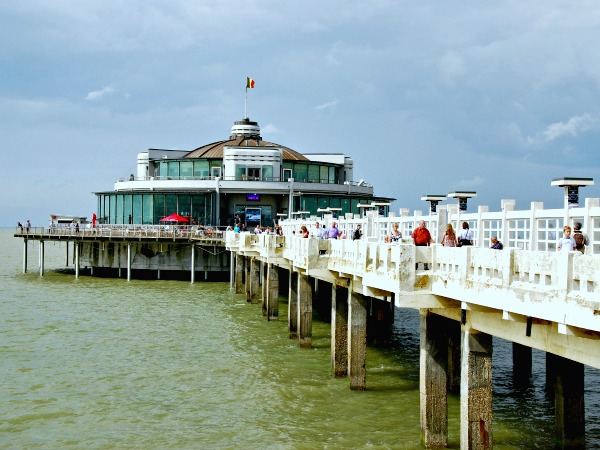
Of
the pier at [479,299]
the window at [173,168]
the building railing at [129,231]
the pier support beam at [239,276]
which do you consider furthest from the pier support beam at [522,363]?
the window at [173,168]

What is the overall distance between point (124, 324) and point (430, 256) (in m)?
23.2

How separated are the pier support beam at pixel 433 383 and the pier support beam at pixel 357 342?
5.05 meters

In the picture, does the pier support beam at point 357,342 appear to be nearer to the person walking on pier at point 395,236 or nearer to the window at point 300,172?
the person walking on pier at point 395,236

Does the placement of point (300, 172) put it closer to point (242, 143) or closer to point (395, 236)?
point (242, 143)

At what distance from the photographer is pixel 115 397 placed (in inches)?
867

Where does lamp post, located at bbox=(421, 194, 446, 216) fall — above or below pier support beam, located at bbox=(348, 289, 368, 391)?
above

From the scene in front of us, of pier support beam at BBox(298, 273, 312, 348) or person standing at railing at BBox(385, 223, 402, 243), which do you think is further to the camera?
pier support beam at BBox(298, 273, 312, 348)

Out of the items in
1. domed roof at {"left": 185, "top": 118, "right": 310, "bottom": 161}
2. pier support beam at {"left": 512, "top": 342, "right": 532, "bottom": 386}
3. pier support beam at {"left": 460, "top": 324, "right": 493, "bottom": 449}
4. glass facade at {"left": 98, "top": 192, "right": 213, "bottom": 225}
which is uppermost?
domed roof at {"left": 185, "top": 118, "right": 310, "bottom": 161}

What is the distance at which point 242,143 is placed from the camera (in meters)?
77.8

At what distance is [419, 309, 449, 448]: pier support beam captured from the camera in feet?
53.2

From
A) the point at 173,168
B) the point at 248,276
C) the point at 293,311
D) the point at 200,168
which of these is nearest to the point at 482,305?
the point at 293,311

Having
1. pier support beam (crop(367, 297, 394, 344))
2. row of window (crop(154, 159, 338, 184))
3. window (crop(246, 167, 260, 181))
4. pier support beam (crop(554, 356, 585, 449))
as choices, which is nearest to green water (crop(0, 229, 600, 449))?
pier support beam (crop(367, 297, 394, 344))

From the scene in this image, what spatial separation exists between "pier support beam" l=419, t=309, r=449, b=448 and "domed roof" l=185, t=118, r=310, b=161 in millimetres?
56501

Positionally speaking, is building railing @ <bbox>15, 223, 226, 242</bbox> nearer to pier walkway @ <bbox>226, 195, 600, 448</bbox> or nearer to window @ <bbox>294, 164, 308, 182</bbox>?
window @ <bbox>294, 164, 308, 182</bbox>
